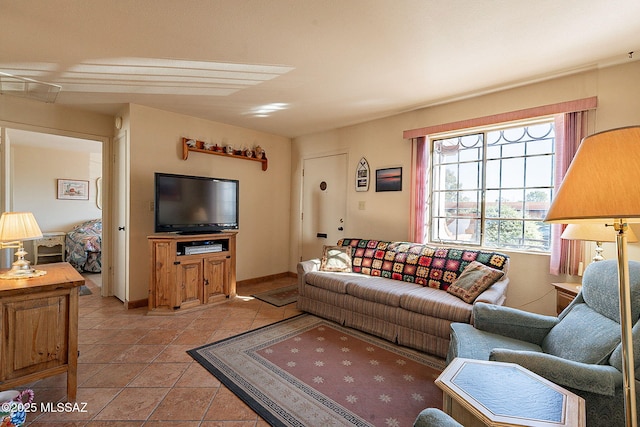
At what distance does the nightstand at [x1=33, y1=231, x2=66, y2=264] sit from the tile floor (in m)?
3.21

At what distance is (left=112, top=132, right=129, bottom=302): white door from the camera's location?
3.54 metres

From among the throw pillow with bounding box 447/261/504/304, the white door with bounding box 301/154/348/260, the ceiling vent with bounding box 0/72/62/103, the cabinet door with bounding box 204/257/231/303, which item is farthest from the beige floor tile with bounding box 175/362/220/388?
the ceiling vent with bounding box 0/72/62/103

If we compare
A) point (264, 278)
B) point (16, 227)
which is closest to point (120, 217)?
point (16, 227)

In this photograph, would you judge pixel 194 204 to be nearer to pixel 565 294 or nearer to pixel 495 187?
pixel 495 187

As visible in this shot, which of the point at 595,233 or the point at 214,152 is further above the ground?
the point at 214,152

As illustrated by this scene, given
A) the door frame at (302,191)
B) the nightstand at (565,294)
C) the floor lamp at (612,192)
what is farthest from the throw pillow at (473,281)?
the door frame at (302,191)

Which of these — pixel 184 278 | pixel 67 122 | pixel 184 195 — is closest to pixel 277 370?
pixel 184 278

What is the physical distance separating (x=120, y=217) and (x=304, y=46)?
322 cm

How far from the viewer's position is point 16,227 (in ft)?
5.90

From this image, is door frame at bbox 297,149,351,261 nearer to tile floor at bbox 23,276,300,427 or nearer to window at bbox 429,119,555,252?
window at bbox 429,119,555,252

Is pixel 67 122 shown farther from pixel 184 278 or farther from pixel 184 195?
pixel 184 278

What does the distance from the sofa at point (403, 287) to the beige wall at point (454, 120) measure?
0.45 meters

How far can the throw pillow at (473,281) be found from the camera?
241 cm

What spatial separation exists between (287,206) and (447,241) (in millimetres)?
2853
